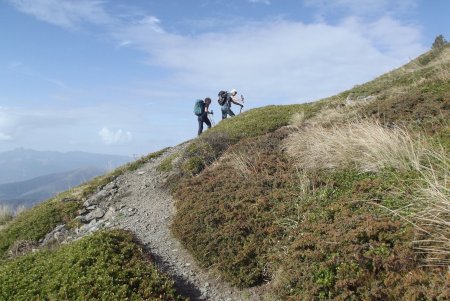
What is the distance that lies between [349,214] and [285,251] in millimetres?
1383

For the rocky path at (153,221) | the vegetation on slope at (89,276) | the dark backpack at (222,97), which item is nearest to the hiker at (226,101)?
the dark backpack at (222,97)

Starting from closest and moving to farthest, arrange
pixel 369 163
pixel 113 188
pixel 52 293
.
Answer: pixel 52 293 → pixel 369 163 → pixel 113 188

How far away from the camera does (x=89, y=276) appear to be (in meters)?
7.14

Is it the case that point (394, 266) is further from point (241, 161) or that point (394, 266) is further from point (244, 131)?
point (244, 131)

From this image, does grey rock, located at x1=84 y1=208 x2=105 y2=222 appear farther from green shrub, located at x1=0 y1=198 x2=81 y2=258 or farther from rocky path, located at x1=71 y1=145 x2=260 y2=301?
green shrub, located at x1=0 y1=198 x2=81 y2=258

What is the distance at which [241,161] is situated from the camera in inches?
474

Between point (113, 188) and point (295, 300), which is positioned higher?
point (113, 188)

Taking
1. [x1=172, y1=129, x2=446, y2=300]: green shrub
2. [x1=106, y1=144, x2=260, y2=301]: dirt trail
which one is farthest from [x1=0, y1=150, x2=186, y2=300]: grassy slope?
[x1=172, y1=129, x2=446, y2=300]: green shrub

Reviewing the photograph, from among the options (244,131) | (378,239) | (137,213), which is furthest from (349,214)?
(244,131)

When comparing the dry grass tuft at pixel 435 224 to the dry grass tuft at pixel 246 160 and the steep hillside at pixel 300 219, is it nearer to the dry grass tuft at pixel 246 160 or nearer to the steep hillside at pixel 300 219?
the steep hillside at pixel 300 219

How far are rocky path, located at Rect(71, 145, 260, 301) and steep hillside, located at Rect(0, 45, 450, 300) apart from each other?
0.05 metres

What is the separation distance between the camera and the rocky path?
772 centimetres

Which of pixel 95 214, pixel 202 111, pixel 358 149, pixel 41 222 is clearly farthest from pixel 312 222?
pixel 202 111

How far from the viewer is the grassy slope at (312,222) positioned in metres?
5.67
